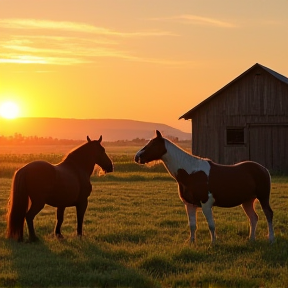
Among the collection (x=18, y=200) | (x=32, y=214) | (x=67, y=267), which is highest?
(x=18, y=200)

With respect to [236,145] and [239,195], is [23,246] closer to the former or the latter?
[239,195]

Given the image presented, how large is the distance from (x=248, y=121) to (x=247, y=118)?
0.59ft

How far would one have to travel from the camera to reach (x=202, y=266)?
30.7ft

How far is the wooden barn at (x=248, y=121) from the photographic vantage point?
106 ft

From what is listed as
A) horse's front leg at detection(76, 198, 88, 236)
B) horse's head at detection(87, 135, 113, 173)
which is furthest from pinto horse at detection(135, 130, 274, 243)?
horse's front leg at detection(76, 198, 88, 236)

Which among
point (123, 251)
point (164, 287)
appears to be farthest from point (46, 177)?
point (164, 287)

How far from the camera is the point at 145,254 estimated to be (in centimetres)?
1016

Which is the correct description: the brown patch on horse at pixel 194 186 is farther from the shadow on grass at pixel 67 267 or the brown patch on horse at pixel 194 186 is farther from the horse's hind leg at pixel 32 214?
the horse's hind leg at pixel 32 214

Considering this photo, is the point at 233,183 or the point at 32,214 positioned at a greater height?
the point at 233,183

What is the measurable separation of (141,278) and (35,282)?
1551 mm

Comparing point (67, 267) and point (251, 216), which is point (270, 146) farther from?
point (67, 267)

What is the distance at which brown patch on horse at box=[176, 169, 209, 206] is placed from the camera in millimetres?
11070

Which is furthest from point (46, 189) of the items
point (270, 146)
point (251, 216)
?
point (270, 146)

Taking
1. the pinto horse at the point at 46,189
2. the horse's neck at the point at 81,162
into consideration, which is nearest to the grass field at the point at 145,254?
the pinto horse at the point at 46,189
